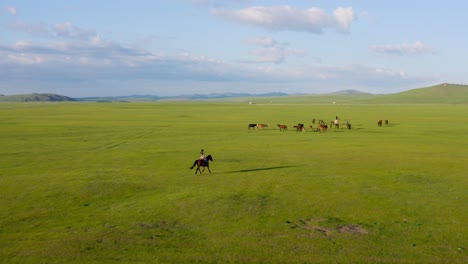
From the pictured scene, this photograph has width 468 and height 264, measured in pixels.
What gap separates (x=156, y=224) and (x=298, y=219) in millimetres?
5234

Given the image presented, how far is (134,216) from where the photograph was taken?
55.9 ft

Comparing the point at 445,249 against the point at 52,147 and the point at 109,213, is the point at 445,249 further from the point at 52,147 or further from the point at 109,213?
the point at 52,147

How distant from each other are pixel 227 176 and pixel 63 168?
1056cm

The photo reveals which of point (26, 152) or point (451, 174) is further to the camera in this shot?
point (26, 152)

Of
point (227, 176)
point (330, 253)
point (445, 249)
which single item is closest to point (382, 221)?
point (445, 249)

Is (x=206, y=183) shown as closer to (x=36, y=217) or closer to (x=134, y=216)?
(x=134, y=216)

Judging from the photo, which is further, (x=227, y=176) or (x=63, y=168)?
(x=63, y=168)

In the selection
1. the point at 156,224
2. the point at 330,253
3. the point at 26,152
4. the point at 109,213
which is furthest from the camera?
the point at 26,152

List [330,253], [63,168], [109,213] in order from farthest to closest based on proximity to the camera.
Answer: [63,168] < [109,213] < [330,253]

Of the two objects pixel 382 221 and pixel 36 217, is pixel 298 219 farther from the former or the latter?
pixel 36 217

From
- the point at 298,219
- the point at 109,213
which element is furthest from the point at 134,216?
the point at 298,219

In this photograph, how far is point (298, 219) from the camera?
55.0 ft

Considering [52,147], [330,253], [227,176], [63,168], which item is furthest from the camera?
[52,147]

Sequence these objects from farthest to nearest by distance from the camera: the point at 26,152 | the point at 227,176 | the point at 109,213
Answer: the point at 26,152
the point at 227,176
the point at 109,213
